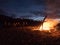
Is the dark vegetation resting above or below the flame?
below

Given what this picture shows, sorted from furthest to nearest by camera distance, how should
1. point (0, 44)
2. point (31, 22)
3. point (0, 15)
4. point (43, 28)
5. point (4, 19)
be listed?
point (31, 22) → point (0, 15) → point (4, 19) → point (43, 28) → point (0, 44)

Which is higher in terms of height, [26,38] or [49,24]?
[49,24]

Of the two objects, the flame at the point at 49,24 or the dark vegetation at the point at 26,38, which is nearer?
the dark vegetation at the point at 26,38

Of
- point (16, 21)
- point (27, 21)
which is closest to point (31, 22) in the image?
point (27, 21)

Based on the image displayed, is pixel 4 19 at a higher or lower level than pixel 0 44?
higher

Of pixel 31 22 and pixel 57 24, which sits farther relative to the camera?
pixel 31 22

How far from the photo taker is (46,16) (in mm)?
32531

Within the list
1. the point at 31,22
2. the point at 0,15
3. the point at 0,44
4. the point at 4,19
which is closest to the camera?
the point at 0,44

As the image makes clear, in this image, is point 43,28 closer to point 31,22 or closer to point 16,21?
point 16,21

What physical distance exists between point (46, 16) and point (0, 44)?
19969 millimetres

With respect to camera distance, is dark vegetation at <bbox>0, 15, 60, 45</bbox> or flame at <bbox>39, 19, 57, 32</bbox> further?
flame at <bbox>39, 19, 57, 32</bbox>

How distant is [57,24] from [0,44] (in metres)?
19.9

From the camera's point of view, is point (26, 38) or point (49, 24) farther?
point (49, 24)

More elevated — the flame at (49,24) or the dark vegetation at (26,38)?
the flame at (49,24)
